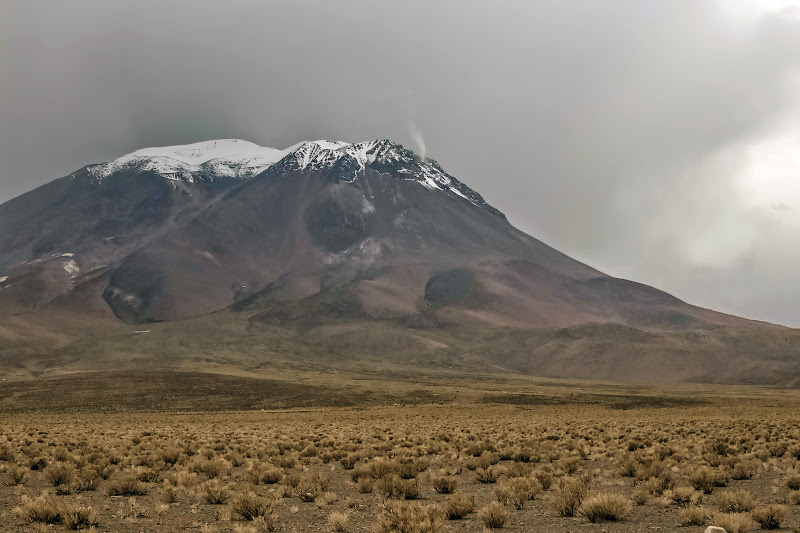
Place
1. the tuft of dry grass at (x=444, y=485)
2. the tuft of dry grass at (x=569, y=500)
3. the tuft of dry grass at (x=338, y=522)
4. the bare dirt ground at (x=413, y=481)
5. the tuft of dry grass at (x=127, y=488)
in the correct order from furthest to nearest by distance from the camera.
A: the tuft of dry grass at (x=444, y=485) → the tuft of dry grass at (x=127, y=488) → the tuft of dry grass at (x=569, y=500) → the bare dirt ground at (x=413, y=481) → the tuft of dry grass at (x=338, y=522)

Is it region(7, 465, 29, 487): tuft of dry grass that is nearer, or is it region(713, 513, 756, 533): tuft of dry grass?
region(713, 513, 756, 533): tuft of dry grass

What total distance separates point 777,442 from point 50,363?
553ft

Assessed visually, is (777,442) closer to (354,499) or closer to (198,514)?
(354,499)

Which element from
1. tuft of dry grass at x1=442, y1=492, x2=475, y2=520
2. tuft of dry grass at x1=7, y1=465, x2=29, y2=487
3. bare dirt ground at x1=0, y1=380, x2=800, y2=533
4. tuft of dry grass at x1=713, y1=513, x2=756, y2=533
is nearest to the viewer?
tuft of dry grass at x1=713, y1=513, x2=756, y2=533

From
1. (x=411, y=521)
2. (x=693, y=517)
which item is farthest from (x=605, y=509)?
(x=411, y=521)

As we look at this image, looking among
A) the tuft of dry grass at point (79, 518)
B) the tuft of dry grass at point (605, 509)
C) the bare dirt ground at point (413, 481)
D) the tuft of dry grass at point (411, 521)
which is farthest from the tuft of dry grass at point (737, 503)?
the tuft of dry grass at point (79, 518)

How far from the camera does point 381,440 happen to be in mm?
28594

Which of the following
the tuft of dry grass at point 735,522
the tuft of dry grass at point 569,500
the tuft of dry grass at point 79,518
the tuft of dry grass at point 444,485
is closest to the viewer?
the tuft of dry grass at point 735,522

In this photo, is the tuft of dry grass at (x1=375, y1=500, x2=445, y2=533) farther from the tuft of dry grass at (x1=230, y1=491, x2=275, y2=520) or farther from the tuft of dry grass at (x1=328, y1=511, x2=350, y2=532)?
the tuft of dry grass at (x1=230, y1=491, x2=275, y2=520)

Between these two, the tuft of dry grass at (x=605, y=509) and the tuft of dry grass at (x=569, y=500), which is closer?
the tuft of dry grass at (x=605, y=509)

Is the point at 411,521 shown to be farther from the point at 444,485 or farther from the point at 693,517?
the point at 693,517

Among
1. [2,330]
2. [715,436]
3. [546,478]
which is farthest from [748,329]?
[2,330]

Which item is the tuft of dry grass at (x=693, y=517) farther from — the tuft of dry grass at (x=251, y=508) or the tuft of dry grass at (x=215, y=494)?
the tuft of dry grass at (x=215, y=494)

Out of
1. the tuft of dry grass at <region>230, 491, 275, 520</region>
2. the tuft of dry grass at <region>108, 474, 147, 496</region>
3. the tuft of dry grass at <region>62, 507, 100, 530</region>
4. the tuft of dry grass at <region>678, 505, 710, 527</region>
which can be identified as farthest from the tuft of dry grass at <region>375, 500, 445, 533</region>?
the tuft of dry grass at <region>108, 474, 147, 496</region>
